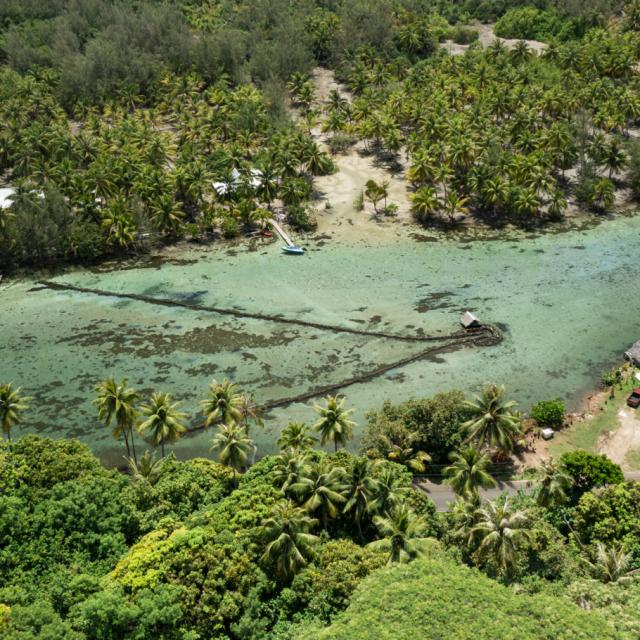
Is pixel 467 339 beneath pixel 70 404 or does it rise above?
above

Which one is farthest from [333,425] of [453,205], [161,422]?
[453,205]

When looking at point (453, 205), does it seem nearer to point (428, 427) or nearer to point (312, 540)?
point (428, 427)

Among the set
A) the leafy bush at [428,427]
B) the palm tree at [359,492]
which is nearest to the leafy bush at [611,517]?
the leafy bush at [428,427]

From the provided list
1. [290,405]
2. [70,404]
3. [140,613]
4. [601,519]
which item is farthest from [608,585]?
[70,404]

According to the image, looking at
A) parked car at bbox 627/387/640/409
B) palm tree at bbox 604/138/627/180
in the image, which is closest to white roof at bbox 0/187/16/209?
parked car at bbox 627/387/640/409

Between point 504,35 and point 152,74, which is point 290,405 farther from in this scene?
point 504,35
